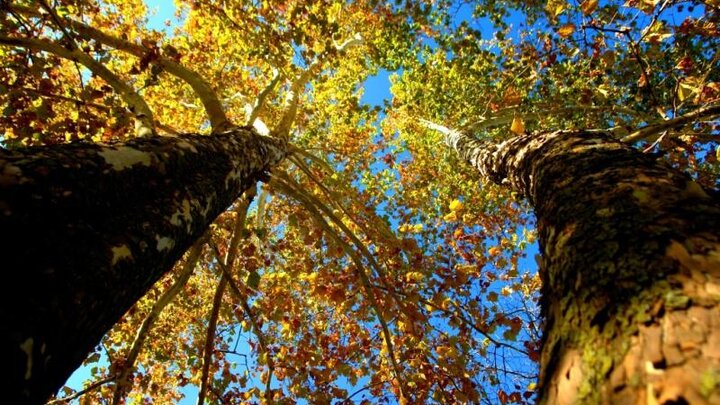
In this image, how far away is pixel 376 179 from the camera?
1079 cm

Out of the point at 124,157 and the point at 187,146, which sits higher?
the point at 187,146

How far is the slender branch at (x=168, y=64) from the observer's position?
3.67 m

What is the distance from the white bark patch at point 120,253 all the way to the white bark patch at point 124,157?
18.0 inches

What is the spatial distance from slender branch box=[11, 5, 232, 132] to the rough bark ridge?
12.0 ft

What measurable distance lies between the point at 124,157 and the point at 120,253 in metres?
0.62

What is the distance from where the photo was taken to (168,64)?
13.3 ft

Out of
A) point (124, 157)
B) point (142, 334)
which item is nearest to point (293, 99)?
point (142, 334)

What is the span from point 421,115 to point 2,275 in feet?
46.6

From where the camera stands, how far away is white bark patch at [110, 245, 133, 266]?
4.45 ft

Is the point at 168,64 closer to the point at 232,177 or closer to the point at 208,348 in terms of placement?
the point at 232,177

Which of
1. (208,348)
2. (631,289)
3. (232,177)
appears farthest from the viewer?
(208,348)

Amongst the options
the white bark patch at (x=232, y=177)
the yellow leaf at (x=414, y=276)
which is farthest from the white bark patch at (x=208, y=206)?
the yellow leaf at (x=414, y=276)

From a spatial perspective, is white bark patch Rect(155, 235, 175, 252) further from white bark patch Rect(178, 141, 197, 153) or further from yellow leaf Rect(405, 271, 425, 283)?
yellow leaf Rect(405, 271, 425, 283)

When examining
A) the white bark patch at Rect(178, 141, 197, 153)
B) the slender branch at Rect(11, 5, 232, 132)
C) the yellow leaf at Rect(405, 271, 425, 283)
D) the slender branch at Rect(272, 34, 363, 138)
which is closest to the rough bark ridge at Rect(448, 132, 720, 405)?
the white bark patch at Rect(178, 141, 197, 153)
